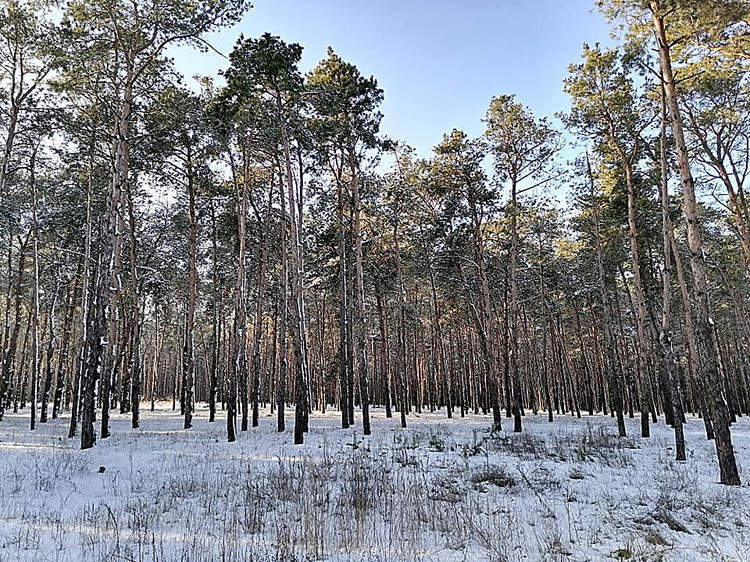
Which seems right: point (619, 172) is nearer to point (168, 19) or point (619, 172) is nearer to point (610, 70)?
point (610, 70)

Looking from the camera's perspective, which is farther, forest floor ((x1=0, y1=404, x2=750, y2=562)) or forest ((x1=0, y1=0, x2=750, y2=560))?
forest ((x1=0, y1=0, x2=750, y2=560))

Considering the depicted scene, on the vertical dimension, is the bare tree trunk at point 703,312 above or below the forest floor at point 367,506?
above

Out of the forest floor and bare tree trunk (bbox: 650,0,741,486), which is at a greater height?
bare tree trunk (bbox: 650,0,741,486)

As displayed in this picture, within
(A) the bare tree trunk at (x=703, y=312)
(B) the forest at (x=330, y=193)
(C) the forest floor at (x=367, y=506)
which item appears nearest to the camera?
(C) the forest floor at (x=367, y=506)

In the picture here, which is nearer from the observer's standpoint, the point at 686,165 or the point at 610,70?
the point at 686,165

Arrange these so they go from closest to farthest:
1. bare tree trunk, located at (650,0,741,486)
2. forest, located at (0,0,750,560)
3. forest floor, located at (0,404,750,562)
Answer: forest floor, located at (0,404,750,562)
bare tree trunk, located at (650,0,741,486)
forest, located at (0,0,750,560)

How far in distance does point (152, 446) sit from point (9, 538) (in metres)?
8.45

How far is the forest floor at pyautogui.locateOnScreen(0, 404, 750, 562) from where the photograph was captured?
5.40 metres

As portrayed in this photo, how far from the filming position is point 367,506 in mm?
7055

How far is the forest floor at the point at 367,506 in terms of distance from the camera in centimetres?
540

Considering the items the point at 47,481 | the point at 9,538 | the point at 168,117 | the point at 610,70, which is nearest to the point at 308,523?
the point at 9,538

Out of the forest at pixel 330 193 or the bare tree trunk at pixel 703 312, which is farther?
the forest at pixel 330 193

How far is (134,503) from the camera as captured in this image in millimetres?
7180

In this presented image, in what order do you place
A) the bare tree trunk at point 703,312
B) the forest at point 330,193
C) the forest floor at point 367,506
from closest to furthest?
1. the forest floor at point 367,506
2. the bare tree trunk at point 703,312
3. the forest at point 330,193
